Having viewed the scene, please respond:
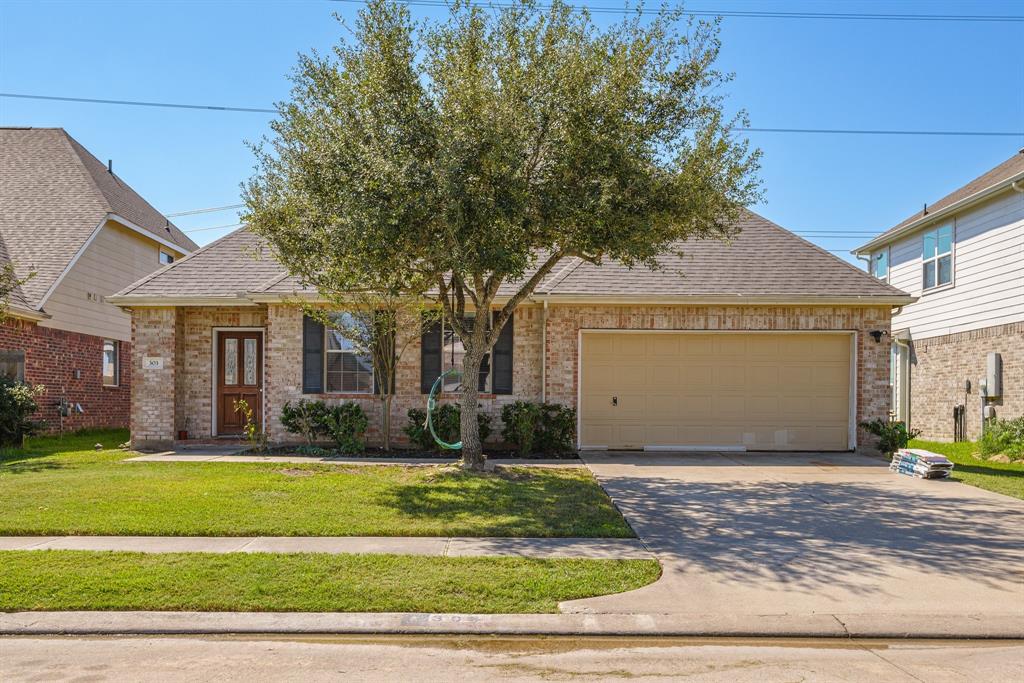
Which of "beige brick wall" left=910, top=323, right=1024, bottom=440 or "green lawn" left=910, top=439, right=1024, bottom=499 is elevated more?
"beige brick wall" left=910, top=323, right=1024, bottom=440

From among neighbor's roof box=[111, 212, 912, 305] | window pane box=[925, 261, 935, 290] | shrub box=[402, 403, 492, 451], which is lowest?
shrub box=[402, 403, 492, 451]

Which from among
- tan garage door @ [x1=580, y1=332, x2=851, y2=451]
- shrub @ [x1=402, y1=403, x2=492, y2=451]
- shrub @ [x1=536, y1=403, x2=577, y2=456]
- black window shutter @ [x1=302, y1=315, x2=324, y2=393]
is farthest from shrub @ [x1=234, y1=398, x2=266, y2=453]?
tan garage door @ [x1=580, y1=332, x2=851, y2=451]

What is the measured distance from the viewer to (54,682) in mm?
4059

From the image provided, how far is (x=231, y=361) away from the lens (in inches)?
586

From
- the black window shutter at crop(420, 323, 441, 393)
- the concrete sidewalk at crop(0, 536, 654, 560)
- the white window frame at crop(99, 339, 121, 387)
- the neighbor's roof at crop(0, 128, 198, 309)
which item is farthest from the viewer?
the white window frame at crop(99, 339, 121, 387)

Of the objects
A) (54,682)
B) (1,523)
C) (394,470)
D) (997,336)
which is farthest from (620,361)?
(54,682)

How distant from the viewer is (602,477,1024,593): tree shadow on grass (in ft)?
20.4

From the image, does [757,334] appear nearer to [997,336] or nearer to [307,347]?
[997,336]

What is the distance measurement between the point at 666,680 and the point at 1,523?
268 inches

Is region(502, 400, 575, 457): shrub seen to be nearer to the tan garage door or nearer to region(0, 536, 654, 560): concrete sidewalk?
the tan garage door

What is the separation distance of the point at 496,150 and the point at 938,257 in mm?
15084

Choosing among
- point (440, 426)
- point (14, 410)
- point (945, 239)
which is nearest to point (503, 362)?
point (440, 426)

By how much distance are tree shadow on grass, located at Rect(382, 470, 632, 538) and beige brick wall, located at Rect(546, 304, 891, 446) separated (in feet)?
11.7

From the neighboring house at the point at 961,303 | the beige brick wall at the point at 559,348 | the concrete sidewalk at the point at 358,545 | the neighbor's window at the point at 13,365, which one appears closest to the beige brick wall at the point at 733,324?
the beige brick wall at the point at 559,348
